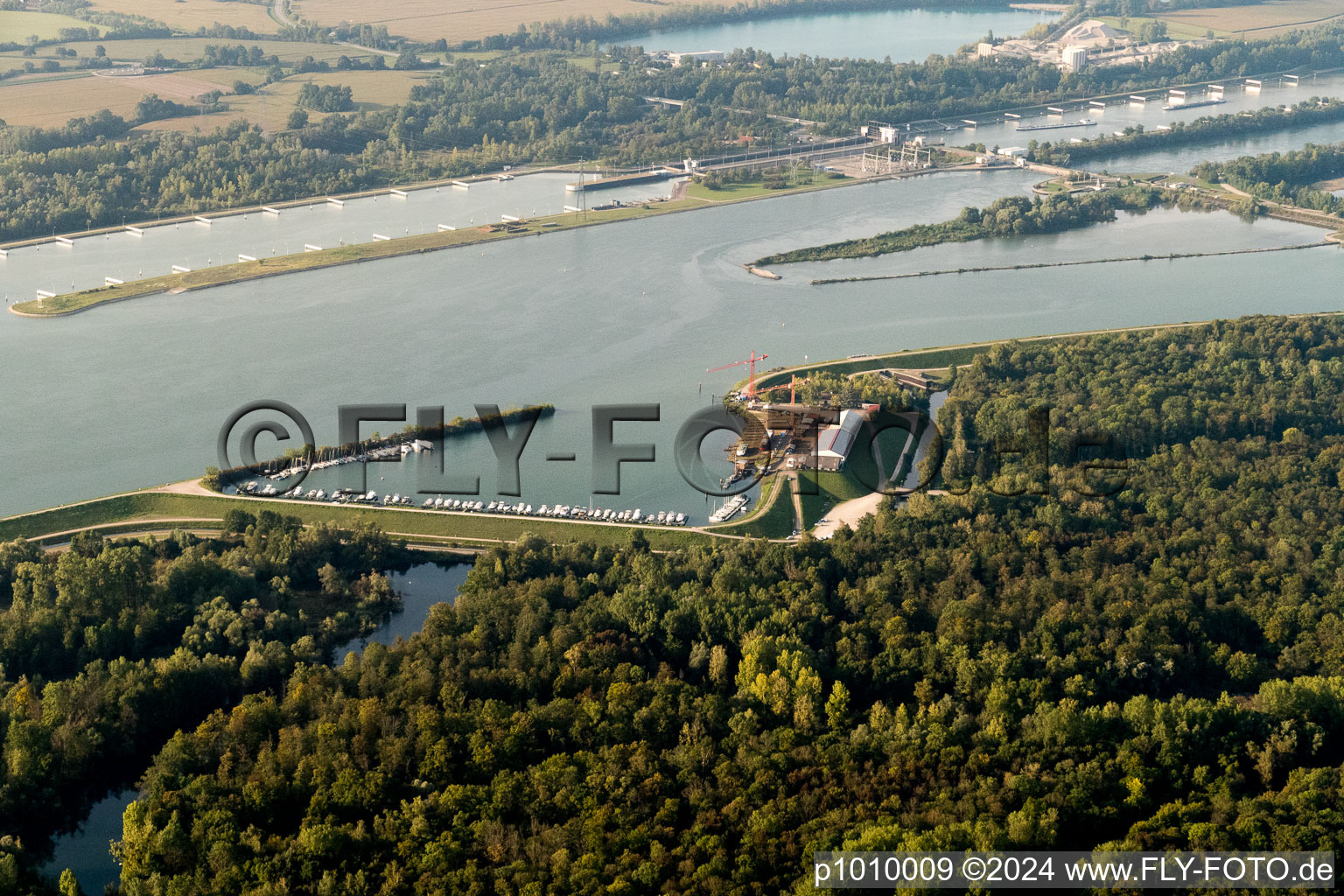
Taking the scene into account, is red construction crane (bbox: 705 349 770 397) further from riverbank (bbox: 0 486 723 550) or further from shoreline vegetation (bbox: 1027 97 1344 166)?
shoreline vegetation (bbox: 1027 97 1344 166)

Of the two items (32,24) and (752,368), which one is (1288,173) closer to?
(752,368)

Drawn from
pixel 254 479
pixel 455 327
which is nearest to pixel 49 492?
pixel 254 479

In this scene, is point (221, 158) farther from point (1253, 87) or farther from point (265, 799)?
point (1253, 87)

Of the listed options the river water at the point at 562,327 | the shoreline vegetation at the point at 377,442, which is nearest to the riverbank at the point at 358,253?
the river water at the point at 562,327

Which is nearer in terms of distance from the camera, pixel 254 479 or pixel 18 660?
pixel 18 660

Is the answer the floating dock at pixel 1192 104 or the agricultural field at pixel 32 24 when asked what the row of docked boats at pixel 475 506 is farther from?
the floating dock at pixel 1192 104

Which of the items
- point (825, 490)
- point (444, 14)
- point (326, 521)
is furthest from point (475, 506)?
point (444, 14)
